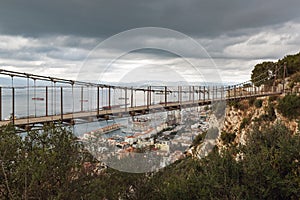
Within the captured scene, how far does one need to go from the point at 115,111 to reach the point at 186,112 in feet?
16.9

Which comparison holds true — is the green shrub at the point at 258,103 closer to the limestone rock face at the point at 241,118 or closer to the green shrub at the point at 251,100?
the limestone rock face at the point at 241,118

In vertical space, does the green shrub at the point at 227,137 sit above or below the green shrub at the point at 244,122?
below

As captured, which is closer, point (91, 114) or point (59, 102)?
point (91, 114)

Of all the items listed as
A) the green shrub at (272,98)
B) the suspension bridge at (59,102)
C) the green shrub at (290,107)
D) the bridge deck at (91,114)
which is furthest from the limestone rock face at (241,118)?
the suspension bridge at (59,102)

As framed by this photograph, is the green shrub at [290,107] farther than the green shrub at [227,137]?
No

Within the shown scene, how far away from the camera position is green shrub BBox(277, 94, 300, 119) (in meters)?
12.9

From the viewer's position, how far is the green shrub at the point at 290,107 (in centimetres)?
1292

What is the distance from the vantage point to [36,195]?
Result: 4645mm

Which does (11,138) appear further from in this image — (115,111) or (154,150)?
(154,150)

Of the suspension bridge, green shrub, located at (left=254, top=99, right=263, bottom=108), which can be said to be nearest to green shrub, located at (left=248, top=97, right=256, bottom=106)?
green shrub, located at (left=254, top=99, right=263, bottom=108)

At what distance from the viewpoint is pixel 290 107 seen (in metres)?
13.3

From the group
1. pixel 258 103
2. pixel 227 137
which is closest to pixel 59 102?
pixel 227 137

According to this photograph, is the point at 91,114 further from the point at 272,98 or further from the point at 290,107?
the point at 272,98

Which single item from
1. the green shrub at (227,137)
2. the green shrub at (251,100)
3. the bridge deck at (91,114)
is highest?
the green shrub at (251,100)
